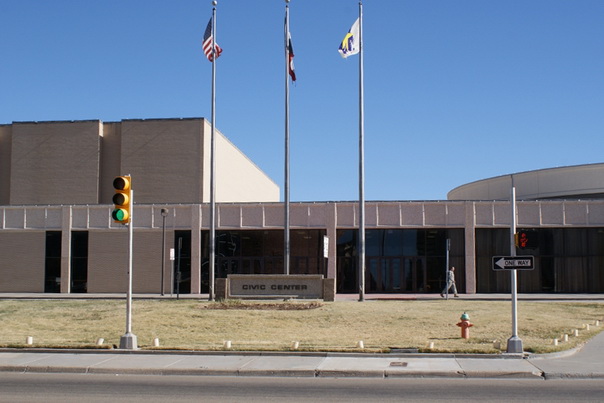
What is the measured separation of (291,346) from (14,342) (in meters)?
7.21

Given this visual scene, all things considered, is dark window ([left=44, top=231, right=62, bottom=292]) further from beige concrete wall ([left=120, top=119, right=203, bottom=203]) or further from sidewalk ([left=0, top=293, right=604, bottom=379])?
sidewalk ([left=0, top=293, right=604, bottom=379])

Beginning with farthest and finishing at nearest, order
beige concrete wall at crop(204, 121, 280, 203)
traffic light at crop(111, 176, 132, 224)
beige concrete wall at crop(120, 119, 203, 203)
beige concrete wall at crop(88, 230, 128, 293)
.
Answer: beige concrete wall at crop(204, 121, 280, 203) → beige concrete wall at crop(120, 119, 203, 203) → beige concrete wall at crop(88, 230, 128, 293) → traffic light at crop(111, 176, 132, 224)

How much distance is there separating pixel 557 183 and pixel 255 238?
873 inches

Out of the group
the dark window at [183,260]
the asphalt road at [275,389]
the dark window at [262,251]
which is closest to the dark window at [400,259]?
the dark window at [262,251]

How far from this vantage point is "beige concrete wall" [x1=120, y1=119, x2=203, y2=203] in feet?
161

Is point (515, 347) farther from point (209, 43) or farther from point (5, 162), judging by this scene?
point (5, 162)

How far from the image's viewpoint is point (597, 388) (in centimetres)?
1269

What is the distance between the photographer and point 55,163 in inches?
2002

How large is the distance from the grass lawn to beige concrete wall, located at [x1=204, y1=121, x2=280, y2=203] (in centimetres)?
2225

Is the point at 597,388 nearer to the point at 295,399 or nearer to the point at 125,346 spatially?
the point at 295,399

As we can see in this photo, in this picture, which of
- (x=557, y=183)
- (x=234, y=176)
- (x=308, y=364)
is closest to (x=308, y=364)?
(x=308, y=364)

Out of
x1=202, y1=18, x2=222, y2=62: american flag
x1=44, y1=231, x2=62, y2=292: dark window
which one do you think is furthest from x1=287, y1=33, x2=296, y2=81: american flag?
x1=44, y1=231, x2=62, y2=292: dark window

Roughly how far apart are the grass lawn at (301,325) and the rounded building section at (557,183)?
20865mm

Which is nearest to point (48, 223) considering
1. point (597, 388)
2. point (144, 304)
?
point (144, 304)
